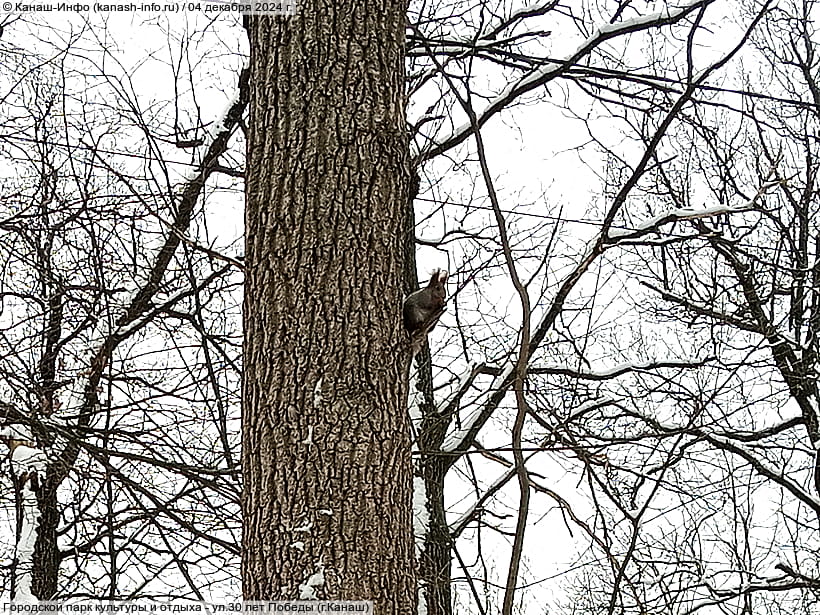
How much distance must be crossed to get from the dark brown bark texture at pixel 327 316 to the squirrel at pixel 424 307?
7cm

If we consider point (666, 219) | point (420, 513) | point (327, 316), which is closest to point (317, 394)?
point (327, 316)

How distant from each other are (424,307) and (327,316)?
284 mm

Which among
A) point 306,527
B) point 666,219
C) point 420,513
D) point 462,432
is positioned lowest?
point 306,527

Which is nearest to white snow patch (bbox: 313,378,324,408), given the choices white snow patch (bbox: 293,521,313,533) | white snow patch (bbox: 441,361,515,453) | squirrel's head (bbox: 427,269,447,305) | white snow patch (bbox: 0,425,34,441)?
white snow patch (bbox: 293,521,313,533)

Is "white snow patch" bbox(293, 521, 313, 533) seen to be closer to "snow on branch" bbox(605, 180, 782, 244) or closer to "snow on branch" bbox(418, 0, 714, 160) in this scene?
"snow on branch" bbox(605, 180, 782, 244)

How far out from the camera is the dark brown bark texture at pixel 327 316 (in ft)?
5.98

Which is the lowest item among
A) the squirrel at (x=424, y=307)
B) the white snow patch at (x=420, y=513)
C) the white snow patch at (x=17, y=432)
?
the white snow patch at (x=420, y=513)

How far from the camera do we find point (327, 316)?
6.24 ft

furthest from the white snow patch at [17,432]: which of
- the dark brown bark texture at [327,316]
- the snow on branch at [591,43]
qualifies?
the snow on branch at [591,43]

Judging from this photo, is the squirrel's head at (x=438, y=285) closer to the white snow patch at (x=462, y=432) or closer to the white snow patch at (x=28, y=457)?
the white snow patch at (x=28, y=457)

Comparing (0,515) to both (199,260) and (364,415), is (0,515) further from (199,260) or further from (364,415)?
(364,415)

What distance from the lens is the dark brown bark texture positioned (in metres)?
1.82

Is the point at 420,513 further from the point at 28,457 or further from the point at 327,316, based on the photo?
the point at 327,316

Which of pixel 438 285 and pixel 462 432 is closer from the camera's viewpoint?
pixel 438 285
